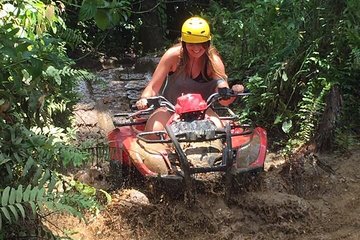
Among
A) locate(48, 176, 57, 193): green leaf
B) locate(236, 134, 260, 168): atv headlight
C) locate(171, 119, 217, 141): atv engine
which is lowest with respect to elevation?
locate(236, 134, 260, 168): atv headlight

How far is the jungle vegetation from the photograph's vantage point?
115 inches

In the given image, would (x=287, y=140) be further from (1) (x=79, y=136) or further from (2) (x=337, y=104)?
(1) (x=79, y=136)

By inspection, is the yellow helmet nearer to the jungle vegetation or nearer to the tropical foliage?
the jungle vegetation

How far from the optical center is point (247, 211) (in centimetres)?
463

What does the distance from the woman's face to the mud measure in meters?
1.27

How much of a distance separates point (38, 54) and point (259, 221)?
2296 millimetres

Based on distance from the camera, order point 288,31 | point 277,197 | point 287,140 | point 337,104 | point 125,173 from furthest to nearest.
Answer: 1. point 288,31
2. point 287,140
3. point 337,104
4. point 125,173
5. point 277,197

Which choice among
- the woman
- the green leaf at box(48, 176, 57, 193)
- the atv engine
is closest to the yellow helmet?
the woman

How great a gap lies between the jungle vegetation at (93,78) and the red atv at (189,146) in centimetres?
50

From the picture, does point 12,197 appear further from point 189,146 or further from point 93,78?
point 93,78

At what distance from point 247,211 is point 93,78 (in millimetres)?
1833

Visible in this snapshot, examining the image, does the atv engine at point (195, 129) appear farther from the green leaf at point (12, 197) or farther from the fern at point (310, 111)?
the green leaf at point (12, 197)

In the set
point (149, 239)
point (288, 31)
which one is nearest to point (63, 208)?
point (149, 239)

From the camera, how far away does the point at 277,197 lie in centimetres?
470
